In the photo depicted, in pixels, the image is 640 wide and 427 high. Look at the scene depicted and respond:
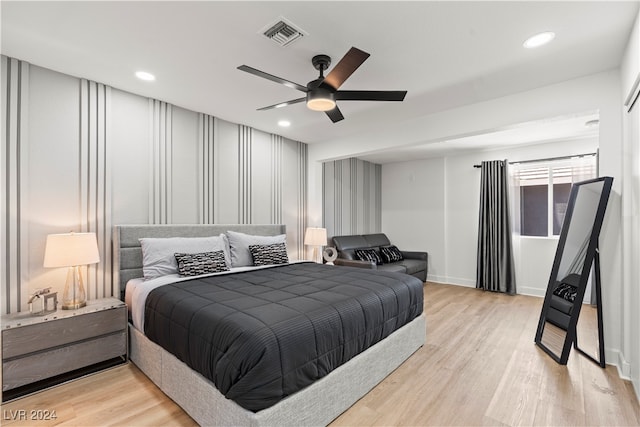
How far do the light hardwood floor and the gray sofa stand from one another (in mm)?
2067

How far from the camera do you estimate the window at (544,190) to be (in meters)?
4.70

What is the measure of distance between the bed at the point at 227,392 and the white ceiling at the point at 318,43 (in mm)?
1557

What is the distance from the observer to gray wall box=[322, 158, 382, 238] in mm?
5656

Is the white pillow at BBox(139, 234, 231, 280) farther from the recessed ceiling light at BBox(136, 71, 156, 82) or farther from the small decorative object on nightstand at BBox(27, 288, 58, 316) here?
the recessed ceiling light at BBox(136, 71, 156, 82)

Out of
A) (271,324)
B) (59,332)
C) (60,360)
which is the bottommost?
(60,360)

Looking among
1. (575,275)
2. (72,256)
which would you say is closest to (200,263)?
(72,256)

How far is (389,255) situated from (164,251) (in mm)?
3953

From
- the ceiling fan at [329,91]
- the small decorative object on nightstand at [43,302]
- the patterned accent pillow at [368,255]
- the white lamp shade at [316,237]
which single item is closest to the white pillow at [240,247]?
the white lamp shade at [316,237]

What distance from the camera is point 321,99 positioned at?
230 centimetres

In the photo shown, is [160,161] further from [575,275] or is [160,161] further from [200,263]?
[575,275]

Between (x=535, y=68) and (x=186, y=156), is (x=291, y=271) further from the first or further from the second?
(x=535, y=68)

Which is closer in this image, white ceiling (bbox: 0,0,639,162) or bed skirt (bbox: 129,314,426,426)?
bed skirt (bbox: 129,314,426,426)

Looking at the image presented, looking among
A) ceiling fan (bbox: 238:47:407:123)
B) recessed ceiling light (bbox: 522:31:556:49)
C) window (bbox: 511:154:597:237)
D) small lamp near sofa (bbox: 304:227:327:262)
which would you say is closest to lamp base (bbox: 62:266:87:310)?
ceiling fan (bbox: 238:47:407:123)

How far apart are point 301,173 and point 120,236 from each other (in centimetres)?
284
